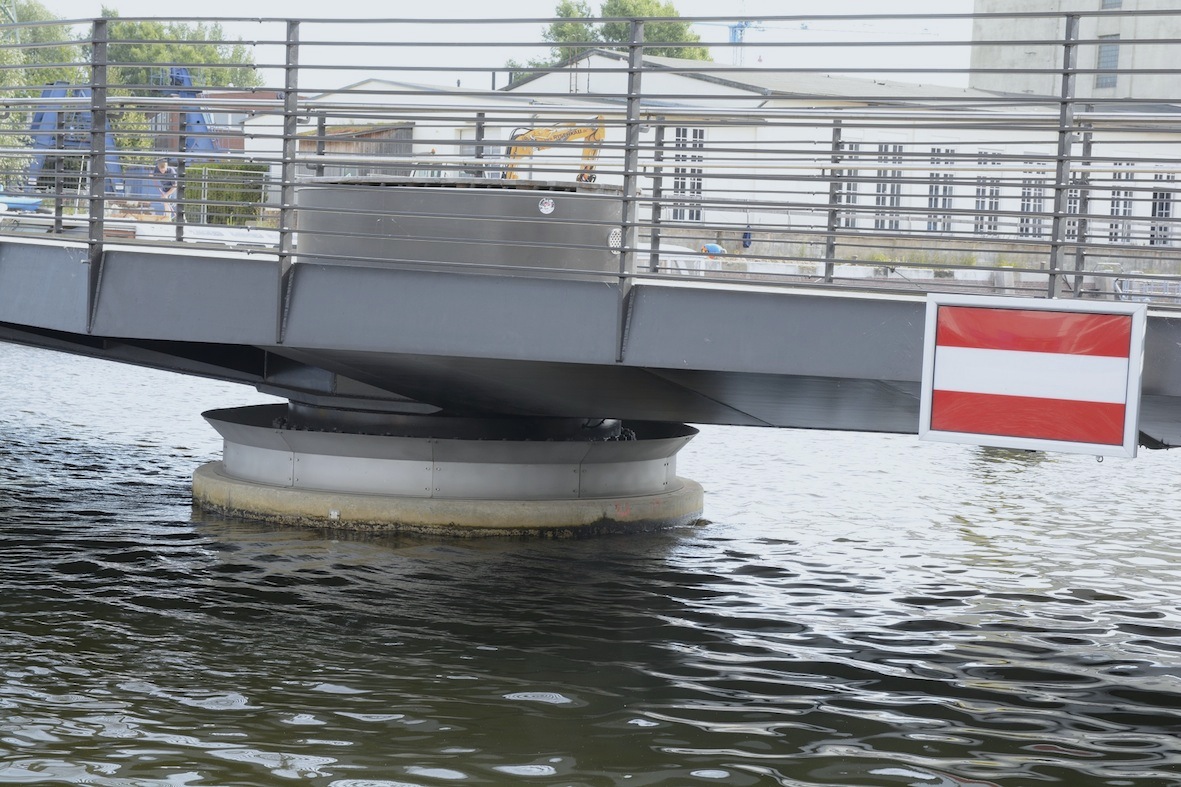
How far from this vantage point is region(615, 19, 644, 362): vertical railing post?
321 inches

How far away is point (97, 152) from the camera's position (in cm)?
948

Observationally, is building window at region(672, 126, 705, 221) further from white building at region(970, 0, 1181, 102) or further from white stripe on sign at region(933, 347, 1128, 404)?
white building at region(970, 0, 1181, 102)

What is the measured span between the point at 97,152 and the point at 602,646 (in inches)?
190

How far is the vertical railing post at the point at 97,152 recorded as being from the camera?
947 cm

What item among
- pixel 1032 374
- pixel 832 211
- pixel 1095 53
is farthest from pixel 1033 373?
pixel 1095 53

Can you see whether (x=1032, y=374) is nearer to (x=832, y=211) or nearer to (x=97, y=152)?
(x=832, y=211)

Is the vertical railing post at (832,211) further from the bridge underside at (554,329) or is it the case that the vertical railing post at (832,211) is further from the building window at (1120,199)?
the building window at (1120,199)

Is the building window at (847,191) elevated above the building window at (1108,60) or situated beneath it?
situated beneath

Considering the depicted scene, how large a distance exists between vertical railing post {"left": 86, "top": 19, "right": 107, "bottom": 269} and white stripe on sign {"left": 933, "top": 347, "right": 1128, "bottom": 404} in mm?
5747

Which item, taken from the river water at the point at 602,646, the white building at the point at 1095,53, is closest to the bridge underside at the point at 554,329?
the river water at the point at 602,646

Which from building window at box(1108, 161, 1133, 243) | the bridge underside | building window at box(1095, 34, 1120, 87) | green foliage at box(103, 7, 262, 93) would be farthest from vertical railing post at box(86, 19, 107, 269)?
green foliage at box(103, 7, 262, 93)

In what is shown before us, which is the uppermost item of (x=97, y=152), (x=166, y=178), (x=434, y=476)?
(x=97, y=152)

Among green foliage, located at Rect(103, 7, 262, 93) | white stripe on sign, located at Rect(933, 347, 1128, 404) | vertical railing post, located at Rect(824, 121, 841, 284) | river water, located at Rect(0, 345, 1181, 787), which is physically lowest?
river water, located at Rect(0, 345, 1181, 787)

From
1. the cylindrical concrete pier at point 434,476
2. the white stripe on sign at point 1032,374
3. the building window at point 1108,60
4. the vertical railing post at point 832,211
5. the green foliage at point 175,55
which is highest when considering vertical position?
the green foliage at point 175,55
